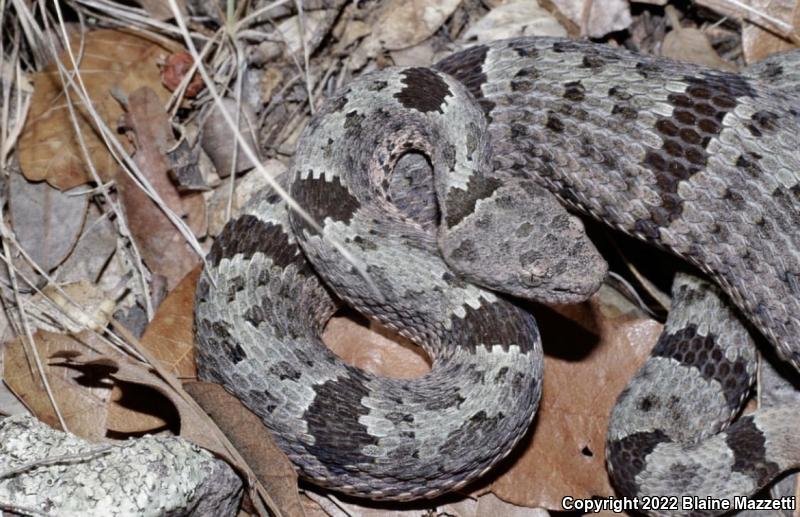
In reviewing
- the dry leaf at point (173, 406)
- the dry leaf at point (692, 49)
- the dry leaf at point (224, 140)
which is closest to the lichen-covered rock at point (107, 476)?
the dry leaf at point (173, 406)

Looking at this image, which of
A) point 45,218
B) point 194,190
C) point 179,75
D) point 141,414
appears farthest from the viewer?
point 179,75

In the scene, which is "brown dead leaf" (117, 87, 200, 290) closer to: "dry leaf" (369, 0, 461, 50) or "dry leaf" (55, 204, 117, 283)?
"dry leaf" (55, 204, 117, 283)

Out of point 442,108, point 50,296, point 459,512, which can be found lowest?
point 459,512

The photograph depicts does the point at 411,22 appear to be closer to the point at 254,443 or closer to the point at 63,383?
the point at 254,443

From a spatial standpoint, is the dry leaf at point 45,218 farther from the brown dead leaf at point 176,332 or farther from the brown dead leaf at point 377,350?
the brown dead leaf at point 377,350

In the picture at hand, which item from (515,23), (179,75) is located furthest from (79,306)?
(515,23)

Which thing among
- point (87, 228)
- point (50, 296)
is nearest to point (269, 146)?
point (87, 228)

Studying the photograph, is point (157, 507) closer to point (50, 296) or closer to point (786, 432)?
point (50, 296)

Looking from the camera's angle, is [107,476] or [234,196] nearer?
[107,476]
